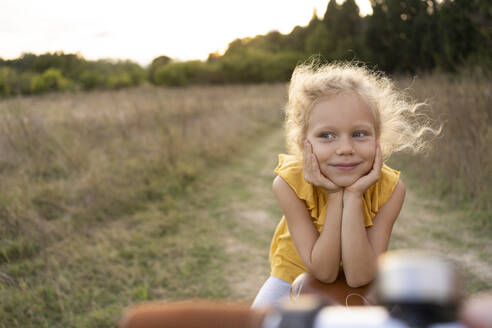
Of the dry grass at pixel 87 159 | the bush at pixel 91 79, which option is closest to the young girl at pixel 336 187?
the dry grass at pixel 87 159

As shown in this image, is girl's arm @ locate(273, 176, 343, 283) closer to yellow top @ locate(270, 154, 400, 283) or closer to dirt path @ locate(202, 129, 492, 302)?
yellow top @ locate(270, 154, 400, 283)

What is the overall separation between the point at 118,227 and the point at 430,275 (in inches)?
159

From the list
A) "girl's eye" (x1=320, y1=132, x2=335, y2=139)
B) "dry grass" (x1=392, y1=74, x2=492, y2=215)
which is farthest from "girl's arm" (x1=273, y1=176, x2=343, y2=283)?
"dry grass" (x1=392, y1=74, x2=492, y2=215)

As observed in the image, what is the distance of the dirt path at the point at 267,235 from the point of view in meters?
3.27

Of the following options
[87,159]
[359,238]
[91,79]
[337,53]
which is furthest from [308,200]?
[337,53]

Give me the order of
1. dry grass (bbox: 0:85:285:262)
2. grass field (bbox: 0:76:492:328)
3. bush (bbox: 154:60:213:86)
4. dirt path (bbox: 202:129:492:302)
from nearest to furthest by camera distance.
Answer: grass field (bbox: 0:76:492:328)
dirt path (bbox: 202:129:492:302)
dry grass (bbox: 0:85:285:262)
bush (bbox: 154:60:213:86)

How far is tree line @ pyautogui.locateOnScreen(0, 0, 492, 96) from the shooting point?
27.5 ft

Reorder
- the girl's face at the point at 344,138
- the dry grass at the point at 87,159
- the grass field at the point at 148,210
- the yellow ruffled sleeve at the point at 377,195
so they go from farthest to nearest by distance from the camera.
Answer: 1. the dry grass at the point at 87,159
2. the grass field at the point at 148,210
3. the yellow ruffled sleeve at the point at 377,195
4. the girl's face at the point at 344,138

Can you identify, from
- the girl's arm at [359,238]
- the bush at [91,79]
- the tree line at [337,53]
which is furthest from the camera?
the bush at [91,79]

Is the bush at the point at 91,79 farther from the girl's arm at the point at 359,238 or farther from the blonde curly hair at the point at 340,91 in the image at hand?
the girl's arm at the point at 359,238

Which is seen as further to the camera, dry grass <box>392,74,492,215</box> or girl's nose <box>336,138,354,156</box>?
dry grass <box>392,74,492,215</box>

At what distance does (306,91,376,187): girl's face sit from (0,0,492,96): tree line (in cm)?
113

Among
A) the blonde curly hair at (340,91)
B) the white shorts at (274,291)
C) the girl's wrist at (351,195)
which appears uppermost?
the blonde curly hair at (340,91)

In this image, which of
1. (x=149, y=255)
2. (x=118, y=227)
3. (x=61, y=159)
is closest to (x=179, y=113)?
(x=61, y=159)
